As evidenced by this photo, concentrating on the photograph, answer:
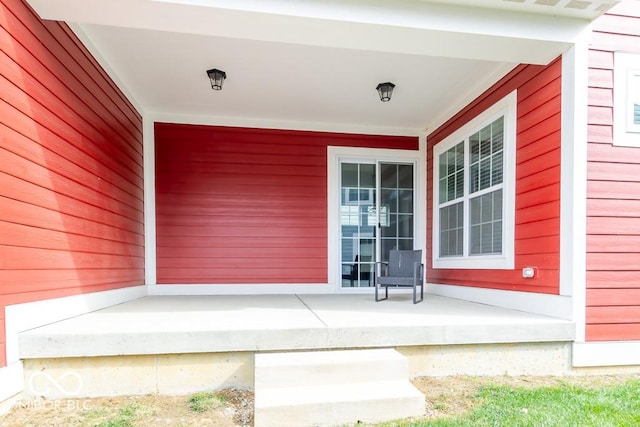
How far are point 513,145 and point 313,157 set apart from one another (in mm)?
2561

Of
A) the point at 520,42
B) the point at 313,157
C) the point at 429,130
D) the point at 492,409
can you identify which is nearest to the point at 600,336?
the point at 492,409

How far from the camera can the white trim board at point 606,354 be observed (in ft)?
8.41

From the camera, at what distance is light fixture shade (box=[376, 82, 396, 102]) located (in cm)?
373

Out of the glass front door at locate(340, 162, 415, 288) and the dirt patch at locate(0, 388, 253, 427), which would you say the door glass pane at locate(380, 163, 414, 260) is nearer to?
the glass front door at locate(340, 162, 415, 288)

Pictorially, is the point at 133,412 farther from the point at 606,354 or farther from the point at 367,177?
the point at 367,177

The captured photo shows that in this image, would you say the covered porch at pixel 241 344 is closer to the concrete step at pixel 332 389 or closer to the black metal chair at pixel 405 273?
the concrete step at pixel 332 389

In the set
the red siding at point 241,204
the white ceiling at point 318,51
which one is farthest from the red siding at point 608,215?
the red siding at point 241,204

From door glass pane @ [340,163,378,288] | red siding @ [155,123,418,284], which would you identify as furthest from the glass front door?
red siding @ [155,123,418,284]

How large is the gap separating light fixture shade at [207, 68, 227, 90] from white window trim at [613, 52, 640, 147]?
3385 millimetres

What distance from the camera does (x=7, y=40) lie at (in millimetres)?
1997

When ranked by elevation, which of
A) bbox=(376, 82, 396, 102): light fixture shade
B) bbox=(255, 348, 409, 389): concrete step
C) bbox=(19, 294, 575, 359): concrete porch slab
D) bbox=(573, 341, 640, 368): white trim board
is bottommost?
bbox=(573, 341, 640, 368): white trim board

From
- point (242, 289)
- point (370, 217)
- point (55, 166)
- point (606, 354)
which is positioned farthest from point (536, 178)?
point (55, 166)

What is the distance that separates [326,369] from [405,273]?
7.79 feet

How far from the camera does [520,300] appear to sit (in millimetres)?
3070
